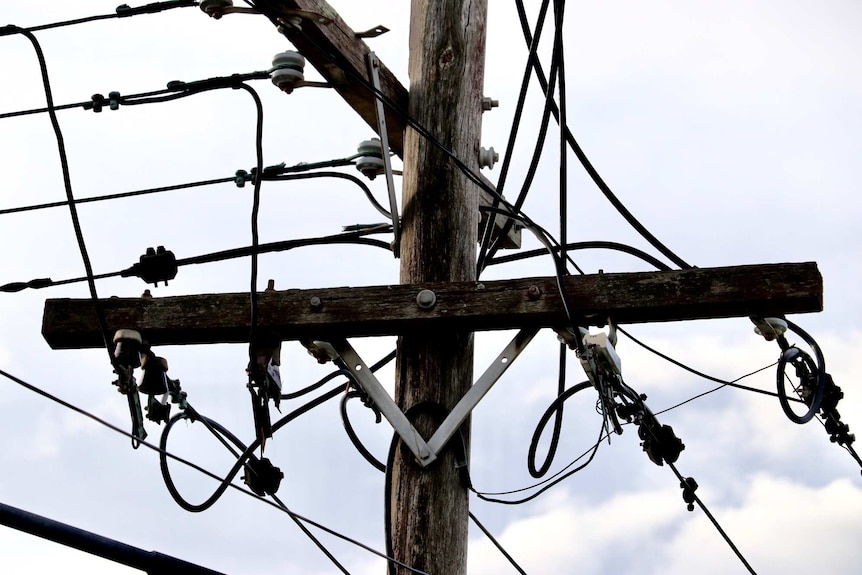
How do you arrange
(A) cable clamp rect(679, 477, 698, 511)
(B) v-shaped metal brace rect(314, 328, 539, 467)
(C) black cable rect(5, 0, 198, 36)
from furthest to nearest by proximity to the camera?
(C) black cable rect(5, 0, 198, 36) < (A) cable clamp rect(679, 477, 698, 511) < (B) v-shaped metal brace rect(314, 328, 539, 467)

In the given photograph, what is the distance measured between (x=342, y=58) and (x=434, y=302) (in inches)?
53.9

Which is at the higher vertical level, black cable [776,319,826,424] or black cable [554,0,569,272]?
black cable [554,0,569,272]

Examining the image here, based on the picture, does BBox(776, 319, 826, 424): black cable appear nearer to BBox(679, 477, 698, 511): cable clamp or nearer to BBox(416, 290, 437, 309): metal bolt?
BBox(679, 477, 698, 511): cable clamp

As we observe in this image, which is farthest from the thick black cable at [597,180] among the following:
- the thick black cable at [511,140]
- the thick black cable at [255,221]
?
the thick black cable at [255,221]

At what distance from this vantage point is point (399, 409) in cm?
524

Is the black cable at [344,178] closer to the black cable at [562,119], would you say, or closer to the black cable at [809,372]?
the black cable at [562,119]

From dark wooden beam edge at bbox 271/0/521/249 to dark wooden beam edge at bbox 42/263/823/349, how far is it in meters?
1.14

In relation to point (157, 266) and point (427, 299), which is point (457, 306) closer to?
point (427, 299)

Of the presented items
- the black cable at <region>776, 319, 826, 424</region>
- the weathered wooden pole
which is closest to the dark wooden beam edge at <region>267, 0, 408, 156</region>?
the weathered wooden pole

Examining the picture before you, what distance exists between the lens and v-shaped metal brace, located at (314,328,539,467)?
5121mm

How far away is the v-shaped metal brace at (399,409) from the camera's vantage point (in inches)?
202

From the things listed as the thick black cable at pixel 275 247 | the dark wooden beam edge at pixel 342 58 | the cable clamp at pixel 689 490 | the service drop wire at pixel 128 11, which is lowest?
the cable clamp at pixel 689 490

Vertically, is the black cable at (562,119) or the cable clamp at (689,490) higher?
the black cable at (562,119)

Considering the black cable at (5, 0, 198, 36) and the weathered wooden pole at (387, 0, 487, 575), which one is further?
the black cable at (5, 0, 198, 36)
